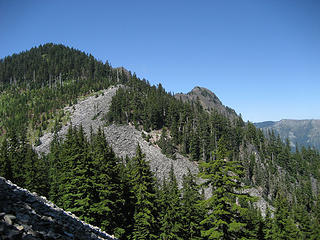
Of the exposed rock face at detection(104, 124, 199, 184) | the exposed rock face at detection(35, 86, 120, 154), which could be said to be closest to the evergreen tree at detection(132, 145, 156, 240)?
the exposed rock face at detection(104, 124, 199, 184)

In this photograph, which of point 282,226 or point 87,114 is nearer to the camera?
point 282,226

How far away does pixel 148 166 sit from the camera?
83.3 ft

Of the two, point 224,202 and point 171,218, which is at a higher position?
point 224,202

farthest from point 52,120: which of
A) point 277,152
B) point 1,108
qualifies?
point 277,152

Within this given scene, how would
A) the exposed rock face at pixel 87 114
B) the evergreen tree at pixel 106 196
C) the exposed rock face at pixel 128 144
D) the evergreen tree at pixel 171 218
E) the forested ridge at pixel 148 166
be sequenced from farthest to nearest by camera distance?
1. the exposed rock face at pixel 87 114
2. the exposed rock face at pixel 128 144
3. the evergreen tree at pixel 171 218
4. the evergreen tree at pixel 106 196
5. the forested ridge at pixel 148 166

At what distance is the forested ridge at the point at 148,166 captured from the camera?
71.9 feet

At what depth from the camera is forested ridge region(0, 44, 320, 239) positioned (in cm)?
2192

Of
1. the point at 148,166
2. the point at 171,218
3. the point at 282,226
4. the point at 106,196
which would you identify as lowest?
the point at 282,226

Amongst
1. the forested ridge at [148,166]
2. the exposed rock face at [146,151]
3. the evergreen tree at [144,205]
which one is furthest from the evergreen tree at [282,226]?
the exposed rock face at [146,151]

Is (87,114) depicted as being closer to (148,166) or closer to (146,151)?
(146,151)

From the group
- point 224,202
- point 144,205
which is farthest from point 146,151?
point 224,202

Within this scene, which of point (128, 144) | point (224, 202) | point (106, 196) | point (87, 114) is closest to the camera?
point (224, 202)

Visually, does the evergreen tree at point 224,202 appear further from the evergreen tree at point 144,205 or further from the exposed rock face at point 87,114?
the exposed rock face at point 87,114

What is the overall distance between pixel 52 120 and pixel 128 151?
178 feet
